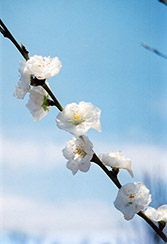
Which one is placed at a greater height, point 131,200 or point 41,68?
point 41,68

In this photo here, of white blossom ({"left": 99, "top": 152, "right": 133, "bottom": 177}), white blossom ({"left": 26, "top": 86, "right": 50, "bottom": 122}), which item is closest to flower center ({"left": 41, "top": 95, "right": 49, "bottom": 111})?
white blossom ({"left": 26, "top": 86, "right": 50, "bottom": 122})

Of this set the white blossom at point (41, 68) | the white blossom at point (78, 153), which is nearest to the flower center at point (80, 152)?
the white blossom at point (78, 153)

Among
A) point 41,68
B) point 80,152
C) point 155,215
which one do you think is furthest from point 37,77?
point 155,215

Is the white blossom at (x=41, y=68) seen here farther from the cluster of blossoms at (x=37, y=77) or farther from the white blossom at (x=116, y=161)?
the white blossom at (x=116, y=161)

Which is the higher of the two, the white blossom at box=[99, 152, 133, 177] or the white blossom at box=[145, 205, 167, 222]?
the white blossom at box=[99, 152, 133, 177]

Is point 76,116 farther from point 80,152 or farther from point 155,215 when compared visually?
point 155,215

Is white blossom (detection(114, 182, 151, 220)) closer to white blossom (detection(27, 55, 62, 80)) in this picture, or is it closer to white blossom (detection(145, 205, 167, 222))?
white blossom (detection(145, 205, 167, 222))

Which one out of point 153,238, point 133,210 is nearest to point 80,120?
point 133,210

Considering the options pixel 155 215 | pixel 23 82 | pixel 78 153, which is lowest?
pixel 155 215
